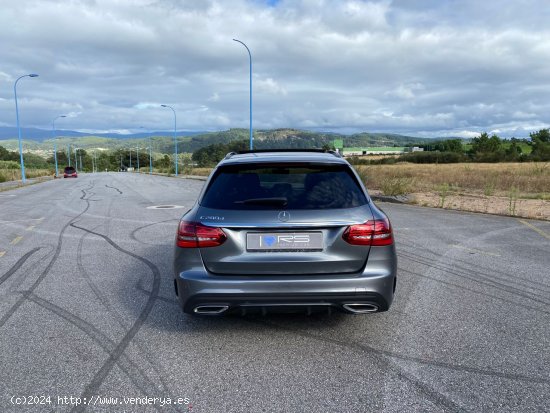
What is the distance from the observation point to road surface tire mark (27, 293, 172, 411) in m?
3.01

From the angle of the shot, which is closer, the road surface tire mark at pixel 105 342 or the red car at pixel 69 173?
the road surface tire mark at pixel 105 342

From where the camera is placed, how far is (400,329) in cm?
398

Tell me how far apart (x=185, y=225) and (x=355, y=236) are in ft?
4.48

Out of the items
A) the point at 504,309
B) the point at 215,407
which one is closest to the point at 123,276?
the point at 215,407

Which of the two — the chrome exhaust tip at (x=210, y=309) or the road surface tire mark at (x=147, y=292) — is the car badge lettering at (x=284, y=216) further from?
the road surface tire mark at (x=147, y=292)

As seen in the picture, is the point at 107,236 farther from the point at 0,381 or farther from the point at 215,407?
the point at 215,407

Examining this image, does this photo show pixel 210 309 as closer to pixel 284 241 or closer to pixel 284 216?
pixel 284 241

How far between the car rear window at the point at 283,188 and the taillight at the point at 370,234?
0.20 meters

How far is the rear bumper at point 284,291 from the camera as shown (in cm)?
339

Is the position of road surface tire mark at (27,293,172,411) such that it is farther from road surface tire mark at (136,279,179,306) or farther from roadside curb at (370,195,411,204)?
roadside curb at (370,195,411,204)

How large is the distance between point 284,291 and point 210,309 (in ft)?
2.02

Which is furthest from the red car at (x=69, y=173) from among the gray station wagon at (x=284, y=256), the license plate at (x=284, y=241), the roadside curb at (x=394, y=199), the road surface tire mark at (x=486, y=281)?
the license plate at (x=284, y=241)

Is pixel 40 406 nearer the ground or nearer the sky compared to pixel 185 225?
nearer the ground

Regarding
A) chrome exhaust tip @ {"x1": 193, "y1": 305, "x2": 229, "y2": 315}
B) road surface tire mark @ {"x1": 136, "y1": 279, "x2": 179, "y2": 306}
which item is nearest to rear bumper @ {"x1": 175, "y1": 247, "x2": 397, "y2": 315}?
chrome exhaust tip @ {"x1": 193, "y1": 305, "x2": 229, "y2": 315}
